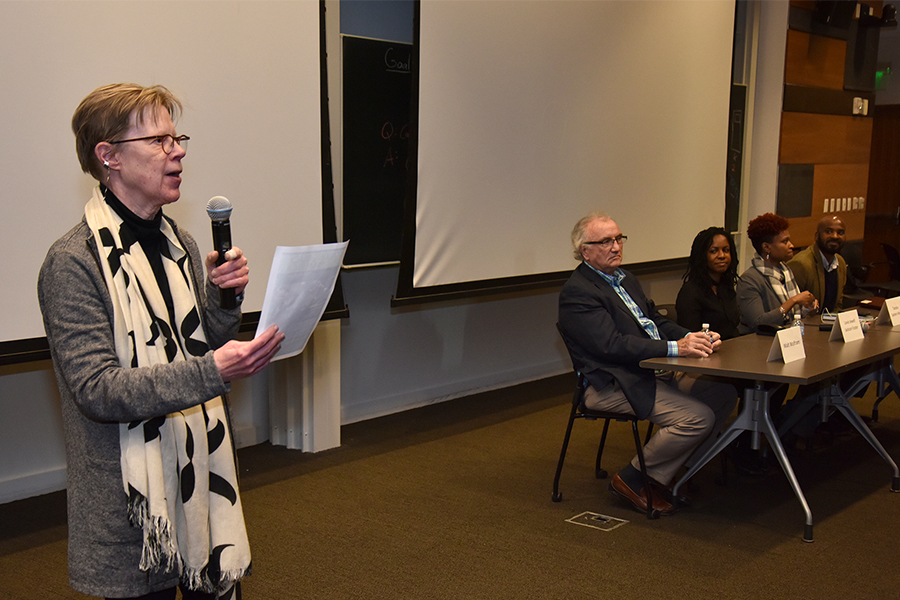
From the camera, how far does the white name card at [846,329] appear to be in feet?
12.7

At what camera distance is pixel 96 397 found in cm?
140

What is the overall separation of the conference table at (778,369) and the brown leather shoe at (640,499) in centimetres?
9

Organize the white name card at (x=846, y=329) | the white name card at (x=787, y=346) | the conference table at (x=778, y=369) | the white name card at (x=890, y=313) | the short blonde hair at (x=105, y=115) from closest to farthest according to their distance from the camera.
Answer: the short blonde hair at (x=105, y=115) < the conference table at (x=778, y=369) < the white name card at (x=787, y=346) < the white name card at (x=846, y=329) < the white name card at (x=890, y=313)

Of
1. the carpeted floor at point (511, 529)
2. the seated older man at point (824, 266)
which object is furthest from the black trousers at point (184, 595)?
the seated older man at point (824, 266)

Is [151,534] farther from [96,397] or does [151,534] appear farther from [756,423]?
[756,423]

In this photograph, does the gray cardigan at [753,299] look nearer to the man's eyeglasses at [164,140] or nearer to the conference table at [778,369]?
the conference table at [778,369]

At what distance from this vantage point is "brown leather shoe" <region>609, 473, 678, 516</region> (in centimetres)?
359

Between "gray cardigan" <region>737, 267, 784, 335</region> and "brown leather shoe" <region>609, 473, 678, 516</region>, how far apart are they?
1.23 meters

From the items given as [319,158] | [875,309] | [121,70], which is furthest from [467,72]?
[875,309]

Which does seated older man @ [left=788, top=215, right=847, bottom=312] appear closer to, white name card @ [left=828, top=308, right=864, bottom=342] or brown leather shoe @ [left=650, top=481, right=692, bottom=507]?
white name card @ [left=828, top=308, right=864, bottom=342]

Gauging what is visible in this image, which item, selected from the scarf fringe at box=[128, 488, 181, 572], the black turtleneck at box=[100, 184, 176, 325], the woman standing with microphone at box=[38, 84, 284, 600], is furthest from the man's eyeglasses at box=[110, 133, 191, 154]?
the scarf fringe at box=[128, 488, 181, 572]

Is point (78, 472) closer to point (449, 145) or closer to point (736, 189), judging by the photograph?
point (449, 145)

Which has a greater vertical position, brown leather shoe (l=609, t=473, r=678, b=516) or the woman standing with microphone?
the woman standing with microphone

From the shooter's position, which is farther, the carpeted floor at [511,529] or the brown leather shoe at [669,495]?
the brown leather shoe at [669,495]
